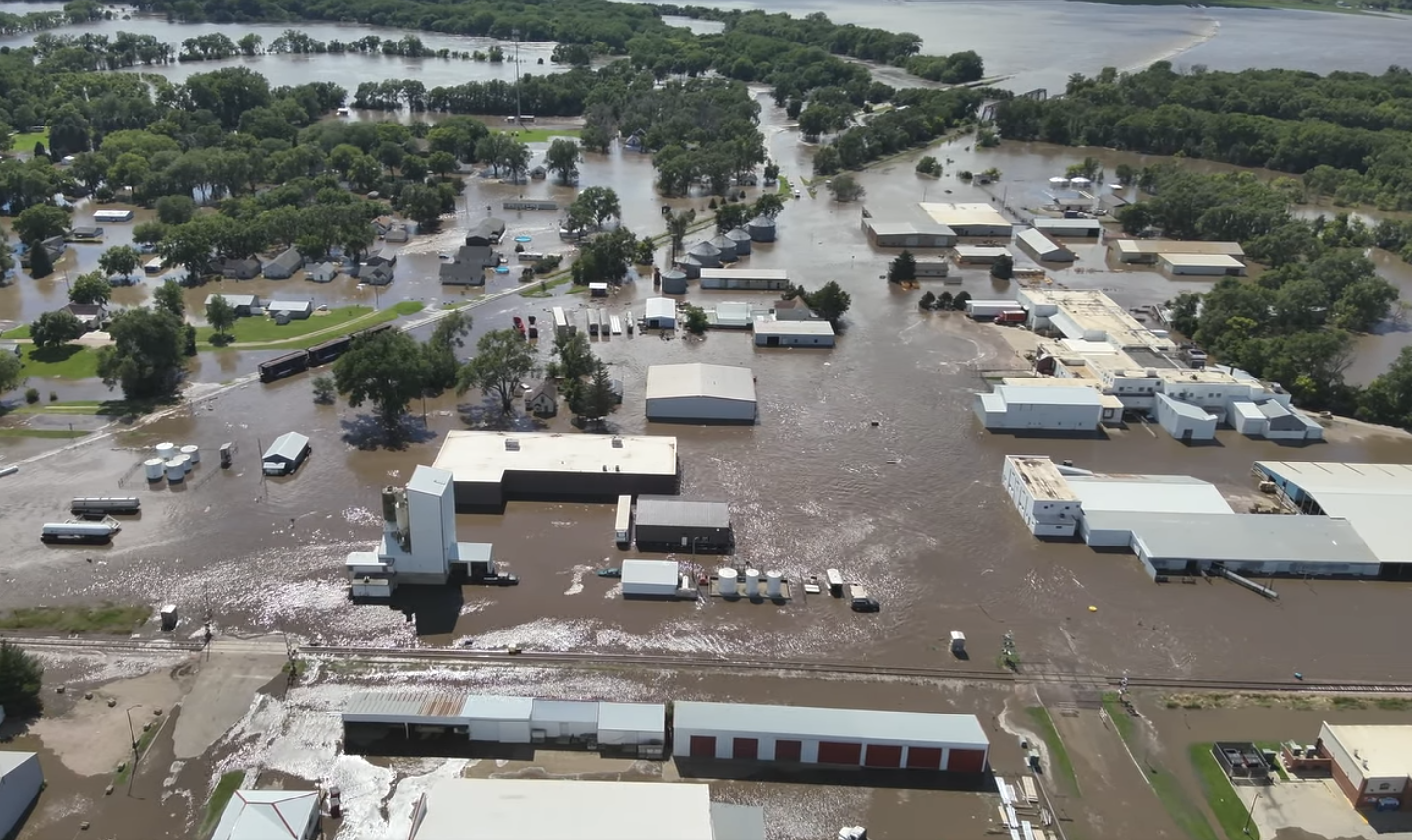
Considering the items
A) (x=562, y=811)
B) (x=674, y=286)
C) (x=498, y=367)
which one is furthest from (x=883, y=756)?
(x=674, y=286)

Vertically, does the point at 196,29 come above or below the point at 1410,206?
above

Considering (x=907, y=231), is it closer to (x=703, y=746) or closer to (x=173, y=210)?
(x=173, y=210)

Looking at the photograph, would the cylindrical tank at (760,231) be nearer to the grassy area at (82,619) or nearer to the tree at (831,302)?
the tree at (831,302)

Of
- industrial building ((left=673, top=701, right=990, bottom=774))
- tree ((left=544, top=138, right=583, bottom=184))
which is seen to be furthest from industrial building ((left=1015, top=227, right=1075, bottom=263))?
industrial building ((left=673, top=701, right=990, bottom=774))

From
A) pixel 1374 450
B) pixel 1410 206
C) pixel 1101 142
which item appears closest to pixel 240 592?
pixel 1374 450

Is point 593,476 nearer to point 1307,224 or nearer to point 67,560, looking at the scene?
point 67,560

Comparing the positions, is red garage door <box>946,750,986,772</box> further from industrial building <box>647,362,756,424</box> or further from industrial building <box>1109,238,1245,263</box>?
industrial building <box>1109,238,1245,263</box>
